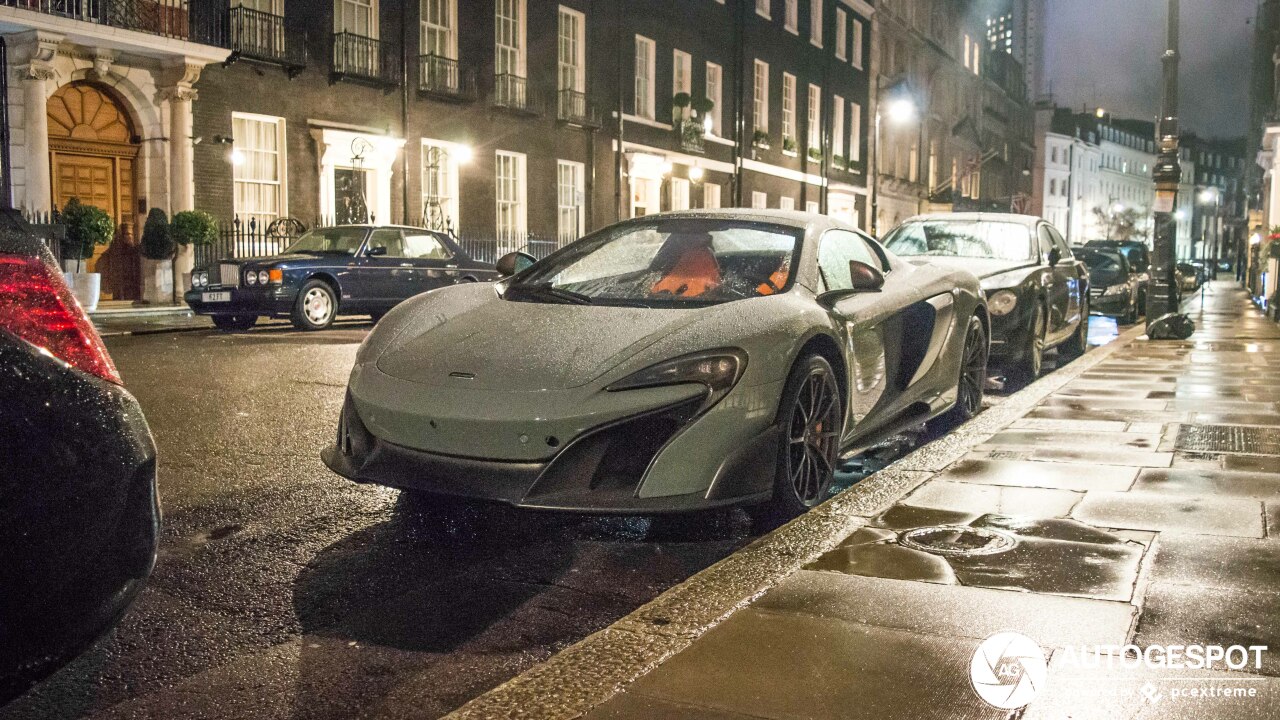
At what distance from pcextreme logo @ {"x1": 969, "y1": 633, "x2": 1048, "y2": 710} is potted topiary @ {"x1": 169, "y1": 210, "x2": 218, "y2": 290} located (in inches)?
Answer: 731

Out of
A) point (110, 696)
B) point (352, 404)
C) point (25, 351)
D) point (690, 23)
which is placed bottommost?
point (110, 696)

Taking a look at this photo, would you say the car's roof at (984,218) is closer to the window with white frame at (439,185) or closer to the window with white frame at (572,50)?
the window with white frame at (439,185)

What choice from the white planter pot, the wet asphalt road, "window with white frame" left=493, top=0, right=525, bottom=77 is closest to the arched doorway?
the white planter pot

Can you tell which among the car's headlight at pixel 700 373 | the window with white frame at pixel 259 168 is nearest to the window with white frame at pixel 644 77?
the window with white frame at pixel 259 168

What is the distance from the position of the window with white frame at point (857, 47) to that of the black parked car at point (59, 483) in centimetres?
4646

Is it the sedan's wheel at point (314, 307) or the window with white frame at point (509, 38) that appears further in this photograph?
the window with white frame at point (509, 38)

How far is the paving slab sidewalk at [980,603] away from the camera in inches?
116

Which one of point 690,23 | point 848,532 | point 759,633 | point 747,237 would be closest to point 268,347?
point 747,237

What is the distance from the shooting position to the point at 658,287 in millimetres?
5727

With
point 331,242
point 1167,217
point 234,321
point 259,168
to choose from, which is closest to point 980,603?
point 234,321

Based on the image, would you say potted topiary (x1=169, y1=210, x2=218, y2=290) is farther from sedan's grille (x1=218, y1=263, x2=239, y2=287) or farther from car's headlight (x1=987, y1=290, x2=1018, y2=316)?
car's headlight (x1=987, y1=290, x2=1018, y2=316)

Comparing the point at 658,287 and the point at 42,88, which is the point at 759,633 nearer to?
the point at 658,287

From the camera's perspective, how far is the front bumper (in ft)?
50.7

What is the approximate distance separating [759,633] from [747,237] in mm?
2963
